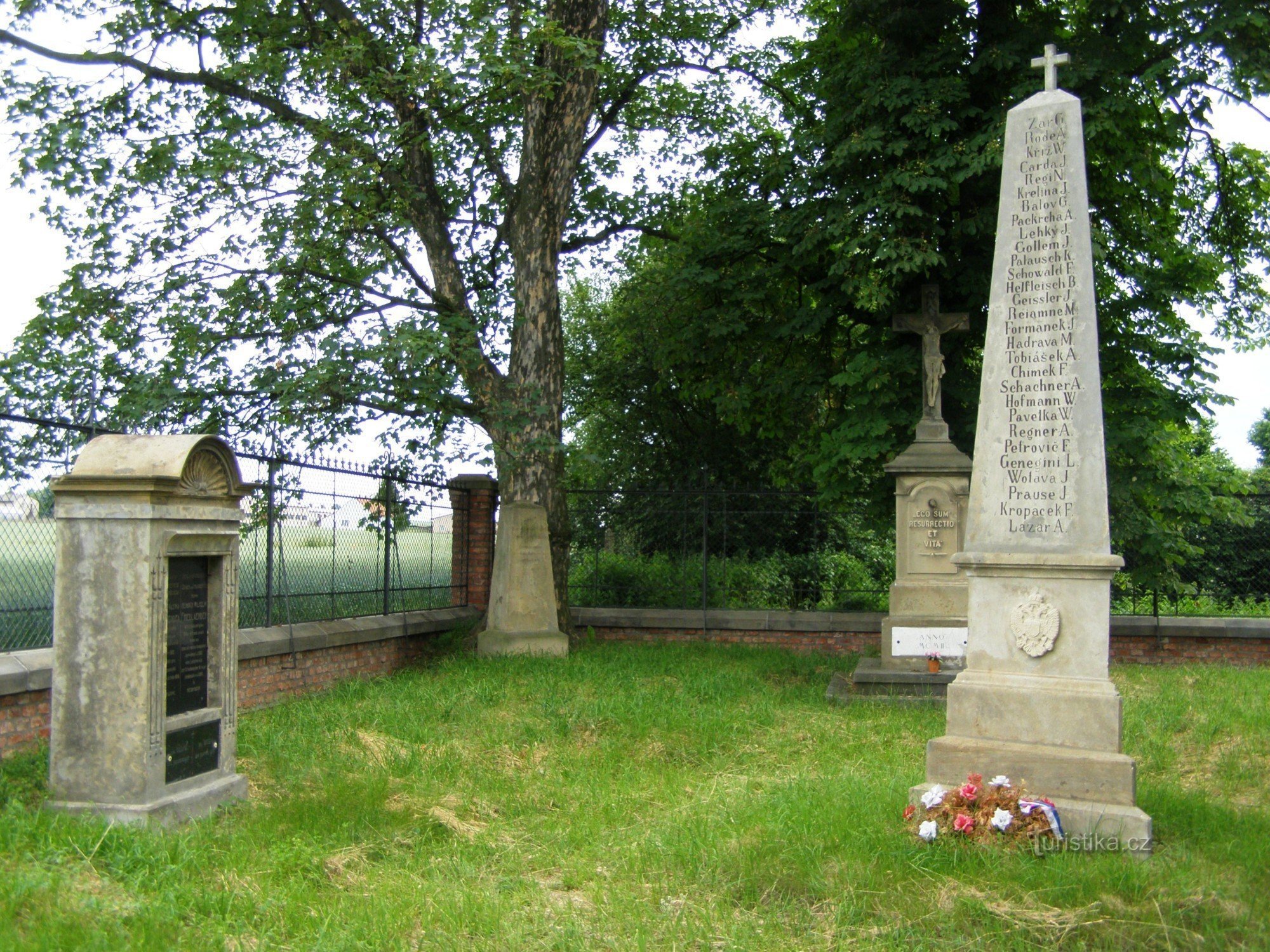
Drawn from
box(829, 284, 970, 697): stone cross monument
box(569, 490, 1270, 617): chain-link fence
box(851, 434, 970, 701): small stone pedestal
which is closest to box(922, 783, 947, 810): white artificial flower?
box(829, 284, 970, 697): stone cross monument

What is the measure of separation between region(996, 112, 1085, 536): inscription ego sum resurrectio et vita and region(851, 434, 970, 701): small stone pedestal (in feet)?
17.5

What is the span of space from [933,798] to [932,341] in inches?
286

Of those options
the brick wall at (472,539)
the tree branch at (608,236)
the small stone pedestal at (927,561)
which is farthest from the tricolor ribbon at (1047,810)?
the tree branch at (608,236)

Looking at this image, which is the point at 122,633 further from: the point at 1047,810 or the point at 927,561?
the point at 927,561

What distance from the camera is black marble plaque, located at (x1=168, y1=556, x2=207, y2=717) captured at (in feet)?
20.0

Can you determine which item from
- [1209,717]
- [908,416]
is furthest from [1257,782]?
[908,416]

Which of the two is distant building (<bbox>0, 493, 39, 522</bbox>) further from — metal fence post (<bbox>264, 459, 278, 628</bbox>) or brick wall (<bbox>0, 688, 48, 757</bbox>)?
metal fence post (<bbox>264, 459, 278, 628</bbox>)

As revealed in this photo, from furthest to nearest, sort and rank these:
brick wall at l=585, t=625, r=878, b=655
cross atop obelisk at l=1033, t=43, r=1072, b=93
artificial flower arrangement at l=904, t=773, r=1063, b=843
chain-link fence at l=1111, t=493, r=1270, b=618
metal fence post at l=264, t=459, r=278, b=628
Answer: brick wall at l=585, t=625, r=878, b=655
chain-link fence at l=1111, t=493, r=1270, b=618
metal fence post at l=264, t=459, r=278, b=628
cross atop obelisk at l=1033, t=43, r=1072, b=93
artificial flower arrangement at l=904, t=773, r=1063, b=843

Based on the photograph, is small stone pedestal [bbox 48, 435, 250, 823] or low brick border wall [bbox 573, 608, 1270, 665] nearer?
small stone pedestal [bbox 48, 435, 250, 823]

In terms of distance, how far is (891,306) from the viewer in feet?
42.0

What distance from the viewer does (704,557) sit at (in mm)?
14641

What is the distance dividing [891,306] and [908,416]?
4.13 feet

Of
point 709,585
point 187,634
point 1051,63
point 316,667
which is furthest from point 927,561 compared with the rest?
point 187,634

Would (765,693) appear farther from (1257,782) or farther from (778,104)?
(778,104)
